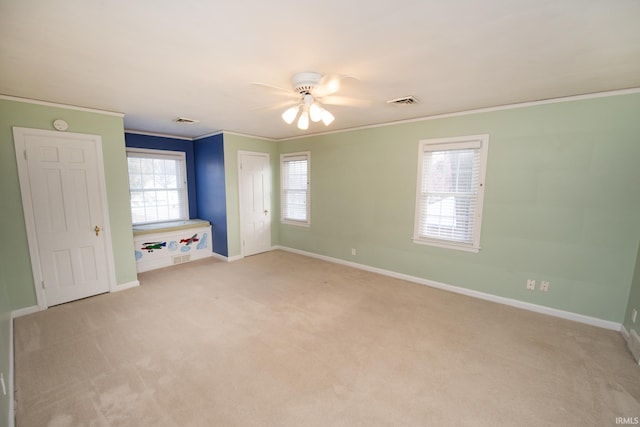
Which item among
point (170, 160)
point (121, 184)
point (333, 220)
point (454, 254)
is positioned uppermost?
→ point (170, 160)

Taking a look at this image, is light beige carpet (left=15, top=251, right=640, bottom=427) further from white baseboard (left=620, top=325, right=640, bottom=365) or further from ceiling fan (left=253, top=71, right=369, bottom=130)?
ceiling fan (left=253, top=71, right=369, bottom=130)

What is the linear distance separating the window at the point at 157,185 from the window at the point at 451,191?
465 centimetres

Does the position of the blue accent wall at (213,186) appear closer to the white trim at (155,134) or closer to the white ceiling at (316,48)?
the white trim at (155,134)

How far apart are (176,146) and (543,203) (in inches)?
240

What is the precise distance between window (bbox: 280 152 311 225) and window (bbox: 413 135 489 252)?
231 centimetres

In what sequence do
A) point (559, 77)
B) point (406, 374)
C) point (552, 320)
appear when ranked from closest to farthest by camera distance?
point (406, 374) → point (559, 77) → point (552, 320)

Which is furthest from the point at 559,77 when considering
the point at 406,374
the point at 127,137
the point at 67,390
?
the point at 127,137

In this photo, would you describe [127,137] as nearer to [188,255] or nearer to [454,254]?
[188,255]

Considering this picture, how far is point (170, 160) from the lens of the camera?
16.9 feet

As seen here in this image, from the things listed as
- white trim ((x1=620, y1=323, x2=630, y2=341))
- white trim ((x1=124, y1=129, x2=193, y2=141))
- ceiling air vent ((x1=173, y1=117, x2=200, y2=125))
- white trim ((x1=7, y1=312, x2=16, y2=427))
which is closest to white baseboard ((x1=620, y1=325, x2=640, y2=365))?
white trim ((x1=620, y1=323, x2=630, y2=341))

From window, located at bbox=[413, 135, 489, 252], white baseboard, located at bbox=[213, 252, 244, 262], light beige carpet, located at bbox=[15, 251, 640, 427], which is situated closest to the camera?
light beige carpet, located at bbox=[15, 251, 640, 427]

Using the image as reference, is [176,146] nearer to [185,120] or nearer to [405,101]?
[185,120]

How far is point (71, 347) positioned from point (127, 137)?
11.9 feet

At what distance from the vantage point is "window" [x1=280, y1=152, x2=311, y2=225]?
5.28m
